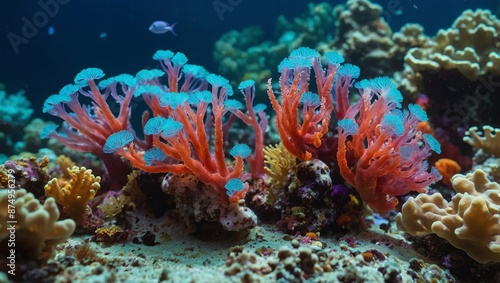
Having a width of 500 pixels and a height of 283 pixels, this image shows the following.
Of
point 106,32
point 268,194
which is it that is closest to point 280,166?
point 268,194

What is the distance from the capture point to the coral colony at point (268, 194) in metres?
2.81

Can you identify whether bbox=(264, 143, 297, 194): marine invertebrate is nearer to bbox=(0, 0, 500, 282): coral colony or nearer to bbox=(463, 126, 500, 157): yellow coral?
bbox=(0, 0, 500, 282): coral colony

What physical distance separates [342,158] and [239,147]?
1159 mm

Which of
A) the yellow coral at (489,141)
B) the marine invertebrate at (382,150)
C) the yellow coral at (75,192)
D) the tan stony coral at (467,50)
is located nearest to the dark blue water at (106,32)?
the tan stony coral at (467,50)

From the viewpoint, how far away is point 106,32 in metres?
15.6

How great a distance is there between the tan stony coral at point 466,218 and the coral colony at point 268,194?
1cm

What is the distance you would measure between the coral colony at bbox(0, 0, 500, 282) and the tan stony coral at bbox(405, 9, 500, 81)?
3148 millimetres

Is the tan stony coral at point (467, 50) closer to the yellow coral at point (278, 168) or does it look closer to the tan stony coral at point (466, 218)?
the tan stony coral at point (466, 218)

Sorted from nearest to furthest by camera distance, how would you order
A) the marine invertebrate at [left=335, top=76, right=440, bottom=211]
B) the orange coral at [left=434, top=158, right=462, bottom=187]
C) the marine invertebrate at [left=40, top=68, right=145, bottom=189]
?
the marine invertebrate at [left=335, top=76, right=440, bottom=211], the marine invertebrate at [left=40, top=68, right=145, bottom=189], the orange coral at [left=434, top=158, right=462, bottom=187]

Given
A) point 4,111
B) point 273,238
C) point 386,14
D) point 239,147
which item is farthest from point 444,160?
point 4,111

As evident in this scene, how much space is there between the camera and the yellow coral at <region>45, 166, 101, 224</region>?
3564 mm

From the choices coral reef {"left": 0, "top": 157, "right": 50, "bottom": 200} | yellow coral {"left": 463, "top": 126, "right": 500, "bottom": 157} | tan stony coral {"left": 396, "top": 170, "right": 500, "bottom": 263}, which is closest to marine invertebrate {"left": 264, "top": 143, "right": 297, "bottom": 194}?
tan stony coral {"left": 396, "top": 170, "right": 500, "bottom": 263}

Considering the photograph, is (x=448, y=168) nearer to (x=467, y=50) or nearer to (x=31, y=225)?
(x=467, y=50)

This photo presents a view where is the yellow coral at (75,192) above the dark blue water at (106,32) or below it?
below
